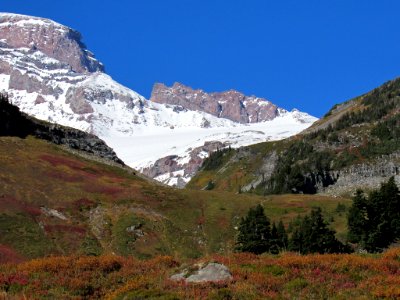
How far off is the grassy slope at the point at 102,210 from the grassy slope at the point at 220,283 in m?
41.1

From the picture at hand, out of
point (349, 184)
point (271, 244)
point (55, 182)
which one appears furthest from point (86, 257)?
point (349, 184)

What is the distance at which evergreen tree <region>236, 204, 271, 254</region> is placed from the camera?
256 feet

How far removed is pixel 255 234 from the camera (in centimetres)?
7950

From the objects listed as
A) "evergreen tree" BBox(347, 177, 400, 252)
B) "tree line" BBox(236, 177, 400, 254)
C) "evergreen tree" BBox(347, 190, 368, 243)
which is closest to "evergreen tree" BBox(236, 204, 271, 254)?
"tree line" BBox(236, 177, 400, 254)

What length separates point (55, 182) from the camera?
328 feet

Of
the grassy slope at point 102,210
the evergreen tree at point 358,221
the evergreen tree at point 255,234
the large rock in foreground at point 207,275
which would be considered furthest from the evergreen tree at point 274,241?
the large rock in foreground at point 207,275

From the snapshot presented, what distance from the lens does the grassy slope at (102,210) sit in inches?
3017

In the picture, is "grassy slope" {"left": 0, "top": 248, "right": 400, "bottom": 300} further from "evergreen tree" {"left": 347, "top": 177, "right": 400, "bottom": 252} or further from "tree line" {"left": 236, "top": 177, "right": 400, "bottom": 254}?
"evergreen tree" {"left": 347, "top": 177, "right": 400, "bottom": 252}

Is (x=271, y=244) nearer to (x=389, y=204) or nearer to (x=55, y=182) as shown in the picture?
(x=389, y=204)

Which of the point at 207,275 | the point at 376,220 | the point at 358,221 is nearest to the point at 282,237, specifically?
the point at 358,221

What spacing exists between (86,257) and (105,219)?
6316 cm

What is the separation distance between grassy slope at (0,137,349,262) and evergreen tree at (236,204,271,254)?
635 cm

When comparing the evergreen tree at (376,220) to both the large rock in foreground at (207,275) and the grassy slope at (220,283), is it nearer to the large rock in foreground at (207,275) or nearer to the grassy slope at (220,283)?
the grassy slope at (220,283)

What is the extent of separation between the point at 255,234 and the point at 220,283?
58765 mm
